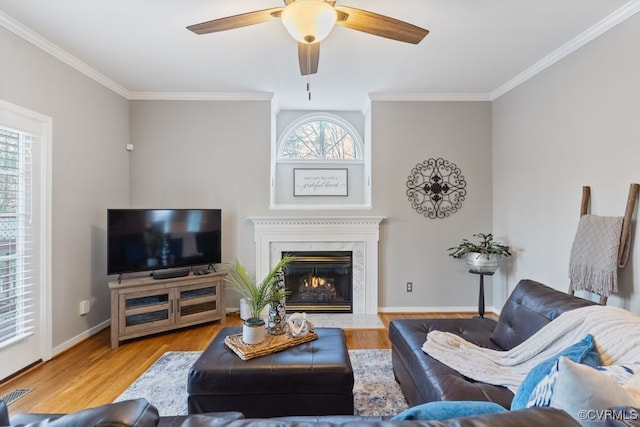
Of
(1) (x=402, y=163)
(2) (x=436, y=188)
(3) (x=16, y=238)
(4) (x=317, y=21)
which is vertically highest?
(4) (x=317, y=21)

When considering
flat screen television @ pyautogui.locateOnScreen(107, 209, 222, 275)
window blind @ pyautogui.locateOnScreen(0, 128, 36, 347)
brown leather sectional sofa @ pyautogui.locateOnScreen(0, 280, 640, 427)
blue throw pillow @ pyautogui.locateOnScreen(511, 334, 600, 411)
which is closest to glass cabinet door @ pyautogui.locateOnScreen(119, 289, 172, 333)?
flat screen television @ pyautogui.locateOnScreen(107, 209, 222, 275)

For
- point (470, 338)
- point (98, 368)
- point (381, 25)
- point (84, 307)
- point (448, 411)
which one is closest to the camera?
point (448, 411)

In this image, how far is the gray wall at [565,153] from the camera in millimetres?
2320

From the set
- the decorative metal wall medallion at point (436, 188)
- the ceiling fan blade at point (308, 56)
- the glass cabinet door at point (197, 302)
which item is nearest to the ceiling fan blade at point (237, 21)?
the ceiling fan blade at point (308, 56)

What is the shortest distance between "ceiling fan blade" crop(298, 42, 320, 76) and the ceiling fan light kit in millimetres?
276

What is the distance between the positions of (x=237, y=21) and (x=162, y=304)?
278 centimetres

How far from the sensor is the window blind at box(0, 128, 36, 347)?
2.45 metres

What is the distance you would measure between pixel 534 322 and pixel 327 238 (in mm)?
2439

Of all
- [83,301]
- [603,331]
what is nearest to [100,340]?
[83,301]

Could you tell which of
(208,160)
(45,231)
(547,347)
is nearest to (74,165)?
(45,231)

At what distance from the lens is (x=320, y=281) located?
13.5 feet

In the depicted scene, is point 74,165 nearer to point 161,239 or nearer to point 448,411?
point 161,239

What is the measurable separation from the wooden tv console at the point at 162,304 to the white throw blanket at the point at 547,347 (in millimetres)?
2520

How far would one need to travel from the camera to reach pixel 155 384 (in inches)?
94.9
